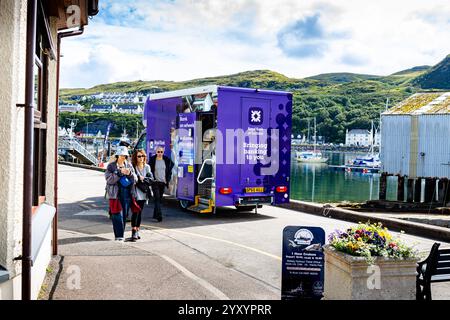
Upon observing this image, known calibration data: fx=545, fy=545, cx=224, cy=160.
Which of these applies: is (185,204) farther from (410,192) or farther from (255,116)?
(410,192)

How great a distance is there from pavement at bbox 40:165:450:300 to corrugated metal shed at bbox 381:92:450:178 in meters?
23.5

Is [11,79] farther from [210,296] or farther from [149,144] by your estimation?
[149,144]

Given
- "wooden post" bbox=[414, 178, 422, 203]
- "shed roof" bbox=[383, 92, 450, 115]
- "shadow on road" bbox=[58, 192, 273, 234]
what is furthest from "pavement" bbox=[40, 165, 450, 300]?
"wooden post" bbox=[414, 178, 422, 203]

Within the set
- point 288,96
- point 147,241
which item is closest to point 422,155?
point 288,96

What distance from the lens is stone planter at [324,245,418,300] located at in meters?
5.55

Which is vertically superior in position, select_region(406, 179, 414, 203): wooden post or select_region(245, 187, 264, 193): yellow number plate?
select_region(245, 187, 264, 193): yellow number plate

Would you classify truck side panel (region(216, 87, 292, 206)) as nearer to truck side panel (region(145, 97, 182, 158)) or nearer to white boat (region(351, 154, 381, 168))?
truck side panel (region(145, 97, 182, 158))

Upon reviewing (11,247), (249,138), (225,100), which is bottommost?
(11,247)

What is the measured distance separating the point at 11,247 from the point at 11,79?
1.33 meters

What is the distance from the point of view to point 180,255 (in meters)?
9.29

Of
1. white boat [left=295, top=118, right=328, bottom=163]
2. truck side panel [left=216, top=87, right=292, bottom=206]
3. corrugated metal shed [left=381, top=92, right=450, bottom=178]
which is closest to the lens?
truck side panel [left=216, top=87, right=292, bottom=206]

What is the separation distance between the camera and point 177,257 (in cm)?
911
